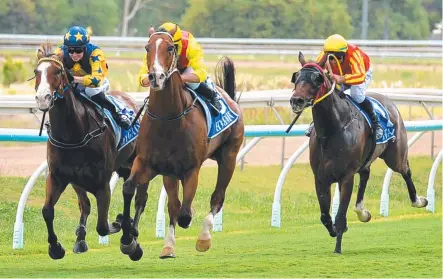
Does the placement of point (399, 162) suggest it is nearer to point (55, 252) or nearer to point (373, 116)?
point (373, 116)

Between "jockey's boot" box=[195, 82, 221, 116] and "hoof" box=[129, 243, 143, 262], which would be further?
"jockey's boot" box=[195, 82, 221, 116]

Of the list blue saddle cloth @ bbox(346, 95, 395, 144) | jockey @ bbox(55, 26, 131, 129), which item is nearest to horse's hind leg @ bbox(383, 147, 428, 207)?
blue saddle cloth @ bbox(346, 95, 395, 144)

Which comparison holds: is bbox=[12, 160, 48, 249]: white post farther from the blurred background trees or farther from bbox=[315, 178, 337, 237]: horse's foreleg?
the blurred background trees

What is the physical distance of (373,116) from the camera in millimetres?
11344

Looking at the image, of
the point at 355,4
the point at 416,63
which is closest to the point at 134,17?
the point at 355,4

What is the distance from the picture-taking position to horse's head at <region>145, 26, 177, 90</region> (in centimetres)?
886

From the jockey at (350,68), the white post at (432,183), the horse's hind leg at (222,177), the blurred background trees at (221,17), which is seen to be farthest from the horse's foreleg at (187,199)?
the blurred background trees at (221,17)

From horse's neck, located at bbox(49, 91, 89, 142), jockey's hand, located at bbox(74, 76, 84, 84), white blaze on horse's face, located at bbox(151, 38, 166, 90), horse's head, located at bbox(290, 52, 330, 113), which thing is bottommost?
horse's neck, located at bbox(49, 91, 89, 142)

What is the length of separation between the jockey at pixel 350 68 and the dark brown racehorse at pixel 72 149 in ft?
6.73

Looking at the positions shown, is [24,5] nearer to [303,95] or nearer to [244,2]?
[244,2]

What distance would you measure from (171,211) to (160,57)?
1.45m

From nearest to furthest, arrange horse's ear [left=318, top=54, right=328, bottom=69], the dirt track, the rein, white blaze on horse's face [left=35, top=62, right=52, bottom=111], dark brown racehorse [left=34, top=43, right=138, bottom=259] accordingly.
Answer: white blaze on horse's face [left=35, top=62, right=52, bottom=111] < the rein < dark brown racehorse [left=34, top=43, right=138, bottom=259] < horse's ear [left=318, top=54, right=328, bottom=69] < the dirt track

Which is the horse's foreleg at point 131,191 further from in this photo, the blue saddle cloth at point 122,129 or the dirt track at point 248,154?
the dirt track at point 248,154

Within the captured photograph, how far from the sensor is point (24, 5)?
3409 cm
